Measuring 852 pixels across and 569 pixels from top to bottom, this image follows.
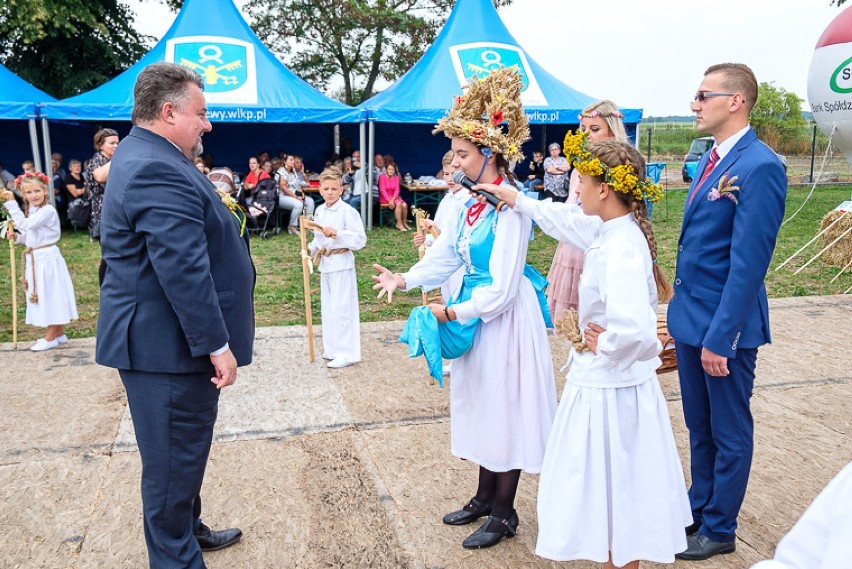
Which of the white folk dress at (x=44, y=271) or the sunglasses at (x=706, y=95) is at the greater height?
the sunglasses at (x=706, y=95)

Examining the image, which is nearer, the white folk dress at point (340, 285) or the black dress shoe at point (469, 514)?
the black dress shoe at point (469, 514)

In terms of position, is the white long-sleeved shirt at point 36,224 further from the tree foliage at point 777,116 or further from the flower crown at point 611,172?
the tree foliage at point 777,116

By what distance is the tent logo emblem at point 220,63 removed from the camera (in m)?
14.5

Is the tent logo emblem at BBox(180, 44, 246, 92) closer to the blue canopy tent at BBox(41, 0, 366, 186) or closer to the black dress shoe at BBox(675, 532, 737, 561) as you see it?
the blue canopy tent at BBox(41, 0, 366, 186)

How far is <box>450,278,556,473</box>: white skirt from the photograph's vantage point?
130 inches

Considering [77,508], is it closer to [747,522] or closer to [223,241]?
[223,241]

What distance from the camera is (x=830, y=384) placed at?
561 centimetres

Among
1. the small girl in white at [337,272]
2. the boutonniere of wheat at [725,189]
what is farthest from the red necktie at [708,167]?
the small girl in white at [337,272]

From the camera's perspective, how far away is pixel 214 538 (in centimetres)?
340

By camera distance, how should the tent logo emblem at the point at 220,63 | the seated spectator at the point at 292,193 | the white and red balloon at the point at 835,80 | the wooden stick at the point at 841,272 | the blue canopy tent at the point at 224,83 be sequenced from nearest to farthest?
the white and red balloon at the point at 835,80 → the wooden stick at the point at 841,272 → the blue canopy tent at the point at 224,83 → the tent logo emblem at the point at 220,63 → the seated spectator at the point at 292,193

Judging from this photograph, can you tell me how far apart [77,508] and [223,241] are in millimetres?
1943

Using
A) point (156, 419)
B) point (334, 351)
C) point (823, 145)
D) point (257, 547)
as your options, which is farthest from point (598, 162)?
point (823, 145)

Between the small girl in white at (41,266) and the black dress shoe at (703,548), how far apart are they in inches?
231

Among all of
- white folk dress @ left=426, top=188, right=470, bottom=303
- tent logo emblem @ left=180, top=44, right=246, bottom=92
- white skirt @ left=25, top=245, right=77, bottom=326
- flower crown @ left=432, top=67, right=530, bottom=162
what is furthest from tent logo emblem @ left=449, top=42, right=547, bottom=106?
flower crown @ left=432, top=67, right=530, bottom=162
